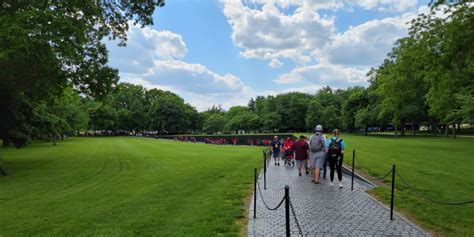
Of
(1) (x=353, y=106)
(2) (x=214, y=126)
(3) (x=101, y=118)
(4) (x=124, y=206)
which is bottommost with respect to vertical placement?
(4) (x=124, y=206)

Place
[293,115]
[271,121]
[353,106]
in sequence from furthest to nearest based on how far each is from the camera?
1. [293,115]
2. [271,121]
3. [353,106]

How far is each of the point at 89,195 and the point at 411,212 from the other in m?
9.11

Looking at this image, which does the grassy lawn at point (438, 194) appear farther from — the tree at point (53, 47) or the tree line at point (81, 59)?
the tree at point (53, 47)

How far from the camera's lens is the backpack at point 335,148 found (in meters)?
12.1

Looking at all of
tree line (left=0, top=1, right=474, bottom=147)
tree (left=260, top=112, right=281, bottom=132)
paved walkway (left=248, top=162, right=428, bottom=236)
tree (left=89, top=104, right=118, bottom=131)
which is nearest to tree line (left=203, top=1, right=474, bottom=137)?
tree line (left=0, top=1, right=474, bottom=147)

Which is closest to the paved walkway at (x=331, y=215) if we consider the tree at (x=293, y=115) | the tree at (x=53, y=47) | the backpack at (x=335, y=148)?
the backpack at (x=335, y=148)

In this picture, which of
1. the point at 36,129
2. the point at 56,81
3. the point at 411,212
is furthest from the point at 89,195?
the point at 36,129

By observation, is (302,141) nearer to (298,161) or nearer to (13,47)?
(298,161)

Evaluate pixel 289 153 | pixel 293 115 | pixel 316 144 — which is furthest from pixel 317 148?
pixel 293 115

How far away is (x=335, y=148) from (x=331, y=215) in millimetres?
4262

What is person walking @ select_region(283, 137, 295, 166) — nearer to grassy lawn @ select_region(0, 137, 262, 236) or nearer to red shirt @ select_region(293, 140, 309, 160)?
red shirt @ select_region(293, 140, 309, 160)

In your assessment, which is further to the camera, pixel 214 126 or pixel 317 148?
pixel 214 126

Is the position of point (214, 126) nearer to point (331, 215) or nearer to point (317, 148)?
point (317, 148)

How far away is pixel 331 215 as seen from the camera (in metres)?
8.11
